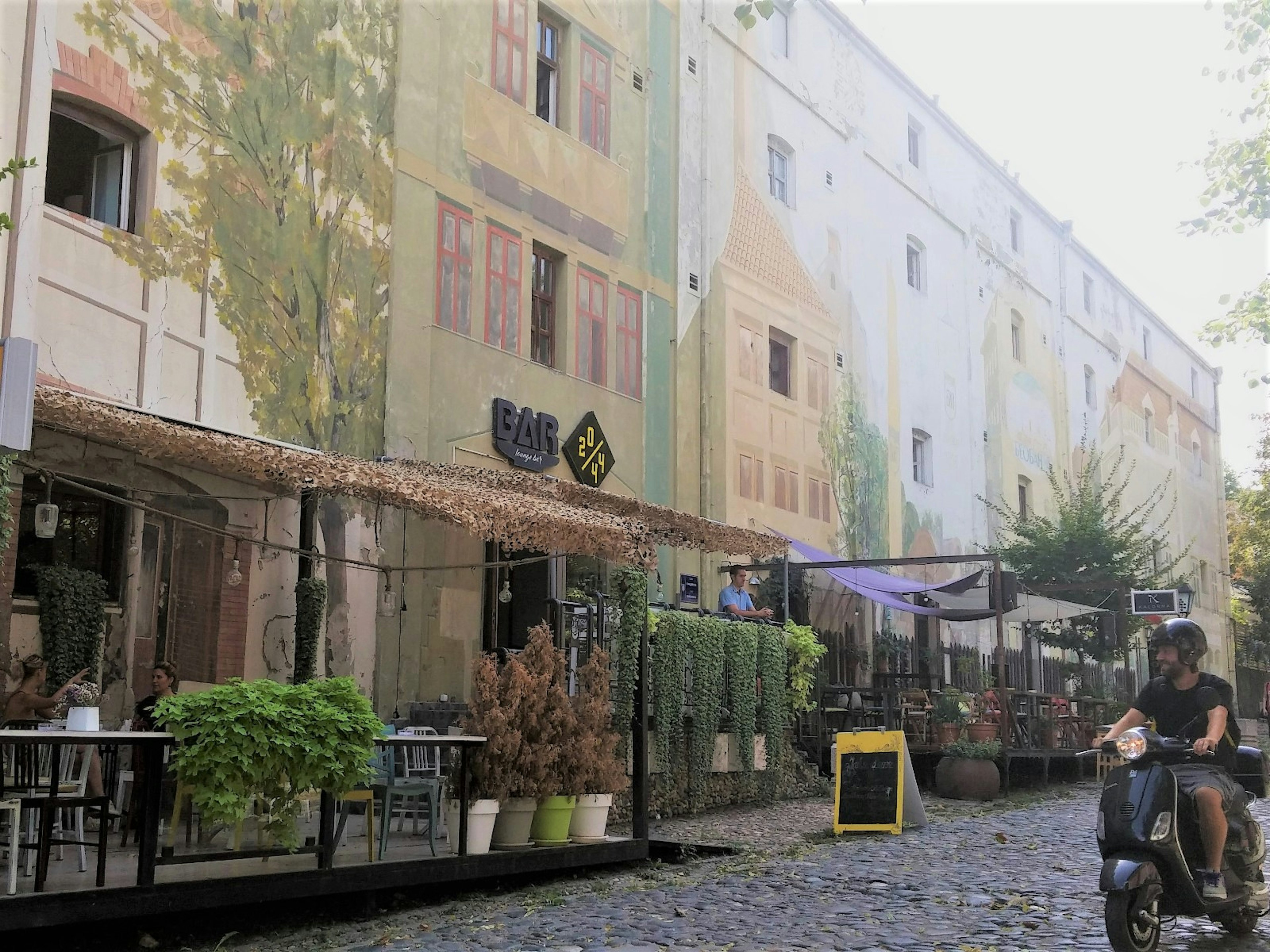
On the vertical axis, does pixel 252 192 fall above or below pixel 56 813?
above

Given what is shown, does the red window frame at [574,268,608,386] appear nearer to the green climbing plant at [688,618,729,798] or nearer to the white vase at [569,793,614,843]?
the green climbing plant at [688,618,729,798]

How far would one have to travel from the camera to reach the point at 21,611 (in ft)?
36.4

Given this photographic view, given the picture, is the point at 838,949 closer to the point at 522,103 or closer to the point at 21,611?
the point at 21,611

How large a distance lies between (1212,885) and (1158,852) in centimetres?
44

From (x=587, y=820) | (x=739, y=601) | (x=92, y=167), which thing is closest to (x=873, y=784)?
(x=739, y=601)

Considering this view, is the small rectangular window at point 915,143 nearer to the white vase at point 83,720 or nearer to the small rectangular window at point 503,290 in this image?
the small rectangular window at point 503,290

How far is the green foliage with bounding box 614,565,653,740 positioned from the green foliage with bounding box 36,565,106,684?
430 cm

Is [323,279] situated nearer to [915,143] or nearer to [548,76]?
[548,76]

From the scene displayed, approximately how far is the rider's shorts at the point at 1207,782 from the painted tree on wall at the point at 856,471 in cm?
1561

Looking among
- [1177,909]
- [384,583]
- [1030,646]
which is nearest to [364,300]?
[384,583]

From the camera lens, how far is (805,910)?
8.65m

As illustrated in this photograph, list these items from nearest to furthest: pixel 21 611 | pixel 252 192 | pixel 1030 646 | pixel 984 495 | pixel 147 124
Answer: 1. pixel 21 611
2. pixel 147 124
3. pixel 252 192
4. pixel 1030 646
5. pixel 984 495

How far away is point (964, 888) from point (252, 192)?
8.62m

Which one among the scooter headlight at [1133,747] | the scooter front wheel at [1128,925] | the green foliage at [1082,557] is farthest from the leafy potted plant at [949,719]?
the scooter front wheel at [1128,925]
